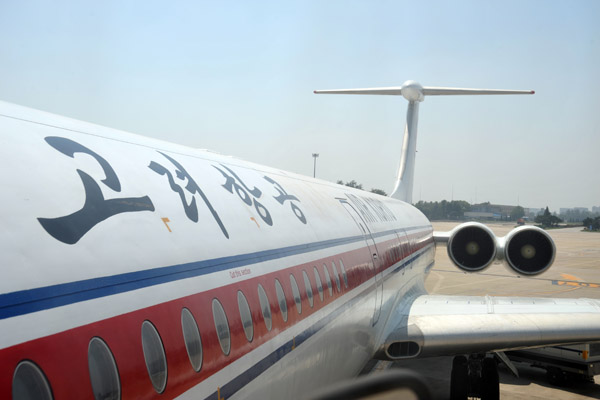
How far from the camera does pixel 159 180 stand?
3.68m

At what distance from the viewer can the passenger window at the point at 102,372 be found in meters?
2.43

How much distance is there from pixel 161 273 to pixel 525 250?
14.1m

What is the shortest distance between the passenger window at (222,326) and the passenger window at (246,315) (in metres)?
0.25

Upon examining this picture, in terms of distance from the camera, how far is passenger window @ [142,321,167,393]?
9.24 feet

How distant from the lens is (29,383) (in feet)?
6.94

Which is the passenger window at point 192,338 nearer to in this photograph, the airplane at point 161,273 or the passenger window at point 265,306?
the airplane at point 161,273

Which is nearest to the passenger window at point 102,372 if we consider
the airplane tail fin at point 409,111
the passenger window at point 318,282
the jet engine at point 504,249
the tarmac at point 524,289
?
the tarmac at point 524,289

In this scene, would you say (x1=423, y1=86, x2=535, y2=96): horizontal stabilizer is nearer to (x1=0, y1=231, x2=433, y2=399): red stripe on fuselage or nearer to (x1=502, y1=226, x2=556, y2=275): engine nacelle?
(x1=502, y1=226, x2=556, y2=275): engine nacelle

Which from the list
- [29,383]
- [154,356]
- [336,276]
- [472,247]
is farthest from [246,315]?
[472,247]

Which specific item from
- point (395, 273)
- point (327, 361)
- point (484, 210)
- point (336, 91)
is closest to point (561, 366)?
point (395, 273)

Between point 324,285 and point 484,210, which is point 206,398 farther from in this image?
point 484,210

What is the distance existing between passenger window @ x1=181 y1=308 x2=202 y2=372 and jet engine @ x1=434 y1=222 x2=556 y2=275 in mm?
13530

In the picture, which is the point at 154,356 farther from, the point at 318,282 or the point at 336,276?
the point at 336,276

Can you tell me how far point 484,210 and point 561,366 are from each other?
16730 centimetres
